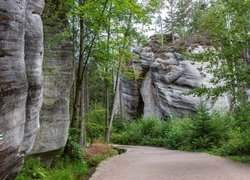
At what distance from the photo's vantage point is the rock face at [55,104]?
7973mm

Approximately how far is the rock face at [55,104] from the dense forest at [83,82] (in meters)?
0.03

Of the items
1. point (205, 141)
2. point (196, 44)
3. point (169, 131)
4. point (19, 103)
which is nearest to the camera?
point (19, 103)

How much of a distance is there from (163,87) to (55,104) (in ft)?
54.8

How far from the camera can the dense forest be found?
3.84 meters

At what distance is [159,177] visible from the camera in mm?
7484

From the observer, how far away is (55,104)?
841 centimetres

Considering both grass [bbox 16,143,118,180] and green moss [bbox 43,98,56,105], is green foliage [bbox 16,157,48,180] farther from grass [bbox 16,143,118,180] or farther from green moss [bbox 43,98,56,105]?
green moss [bbox 43,98,56,105]

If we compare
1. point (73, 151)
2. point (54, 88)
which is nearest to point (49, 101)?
point (54, 88)

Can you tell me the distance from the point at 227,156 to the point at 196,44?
16143 mm

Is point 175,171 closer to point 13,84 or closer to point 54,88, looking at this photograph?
point 54,88

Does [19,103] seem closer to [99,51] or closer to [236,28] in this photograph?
[99,51]

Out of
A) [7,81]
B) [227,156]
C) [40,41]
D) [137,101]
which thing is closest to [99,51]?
[40,41]

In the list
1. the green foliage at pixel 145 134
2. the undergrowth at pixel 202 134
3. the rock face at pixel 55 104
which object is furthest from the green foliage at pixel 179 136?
the rock face at pixel 55 104

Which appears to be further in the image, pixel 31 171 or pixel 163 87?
pixel 163 87
